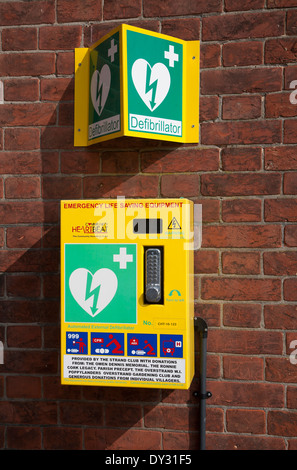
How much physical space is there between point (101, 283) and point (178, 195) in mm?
536

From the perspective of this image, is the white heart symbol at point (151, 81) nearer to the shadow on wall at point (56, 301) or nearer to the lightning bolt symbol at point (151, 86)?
the lightning bolt symbol at point (151, 86)

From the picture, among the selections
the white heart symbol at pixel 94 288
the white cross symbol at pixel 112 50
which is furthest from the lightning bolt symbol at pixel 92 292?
the white cross symbol at pixel 112 50

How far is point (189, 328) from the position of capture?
5.40 feet

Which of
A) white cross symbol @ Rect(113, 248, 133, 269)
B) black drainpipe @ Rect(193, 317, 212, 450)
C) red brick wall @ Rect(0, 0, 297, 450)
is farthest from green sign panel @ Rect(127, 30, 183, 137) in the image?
black drainpipe @ Rect(193, 317, 212, 450)

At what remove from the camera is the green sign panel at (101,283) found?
162 centimetres

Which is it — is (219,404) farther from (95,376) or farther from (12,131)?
(12,131)

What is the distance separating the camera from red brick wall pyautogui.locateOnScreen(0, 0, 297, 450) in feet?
5.98

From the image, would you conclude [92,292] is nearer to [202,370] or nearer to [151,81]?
[202,370]

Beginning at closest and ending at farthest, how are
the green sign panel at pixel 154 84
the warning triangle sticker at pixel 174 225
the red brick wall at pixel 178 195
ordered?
the warning triangle sticker at pixel 174 225 → the green sign panel at pixel 154 84 → the red brick wall at pixel 178 195

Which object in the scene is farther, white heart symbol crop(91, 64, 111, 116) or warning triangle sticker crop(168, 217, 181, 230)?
white heart symbol crop(91, 64, 111, 116)

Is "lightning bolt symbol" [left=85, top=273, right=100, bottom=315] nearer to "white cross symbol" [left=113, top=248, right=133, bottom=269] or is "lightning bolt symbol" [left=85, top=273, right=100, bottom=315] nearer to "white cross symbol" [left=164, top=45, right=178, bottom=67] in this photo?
"white cross symbol" [left=113, top=248, right=133, bottom=269]

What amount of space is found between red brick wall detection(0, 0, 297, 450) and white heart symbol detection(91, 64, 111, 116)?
0.49 feet

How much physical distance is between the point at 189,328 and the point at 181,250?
31 cm
